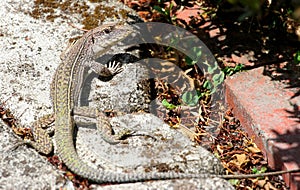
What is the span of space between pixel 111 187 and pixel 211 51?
69.1 inches

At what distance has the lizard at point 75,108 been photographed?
327 cm

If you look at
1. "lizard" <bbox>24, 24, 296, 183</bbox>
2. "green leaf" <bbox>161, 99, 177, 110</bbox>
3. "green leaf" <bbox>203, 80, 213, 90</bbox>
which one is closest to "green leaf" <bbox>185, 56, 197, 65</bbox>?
"green leaf" <bbox>203, 80, 213, 90</bbox>

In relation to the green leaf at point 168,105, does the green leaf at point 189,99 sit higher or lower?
higher

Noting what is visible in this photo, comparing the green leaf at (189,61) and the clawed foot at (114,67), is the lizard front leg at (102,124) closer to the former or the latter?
the clawed foot at (114,67)

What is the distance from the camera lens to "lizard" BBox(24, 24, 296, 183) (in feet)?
10.7

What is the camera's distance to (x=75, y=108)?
4004 millimetres

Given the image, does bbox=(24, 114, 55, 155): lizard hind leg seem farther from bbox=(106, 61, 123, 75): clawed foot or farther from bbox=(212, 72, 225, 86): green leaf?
bbox=(212, 72, 225, 86): green leaf

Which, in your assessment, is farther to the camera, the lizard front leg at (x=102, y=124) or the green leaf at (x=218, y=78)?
the green leaf at (x=218, y=78)

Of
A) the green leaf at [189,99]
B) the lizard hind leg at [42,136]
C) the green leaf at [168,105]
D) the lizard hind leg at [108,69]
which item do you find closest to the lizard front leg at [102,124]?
the lizard hind leg at [42,136]

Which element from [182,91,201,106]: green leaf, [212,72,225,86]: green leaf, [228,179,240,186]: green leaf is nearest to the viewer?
[228,179,240,186]: green leaf

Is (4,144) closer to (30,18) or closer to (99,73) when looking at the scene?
(99,73)

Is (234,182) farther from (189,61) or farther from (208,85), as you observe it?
(189,61)

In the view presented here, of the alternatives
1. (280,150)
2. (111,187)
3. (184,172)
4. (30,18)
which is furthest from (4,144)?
(280,150)

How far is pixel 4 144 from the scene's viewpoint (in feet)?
11.9
